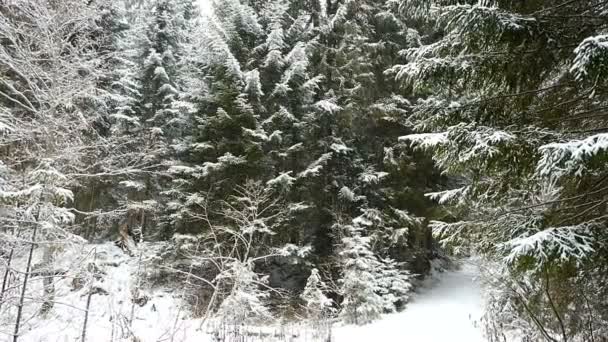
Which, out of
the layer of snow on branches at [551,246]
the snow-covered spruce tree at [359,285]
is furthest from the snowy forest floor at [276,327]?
the layer of snow on branches at [551,246]

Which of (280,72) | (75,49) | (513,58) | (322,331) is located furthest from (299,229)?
(513,58)

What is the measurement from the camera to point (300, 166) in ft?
43.3

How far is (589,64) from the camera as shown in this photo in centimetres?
343

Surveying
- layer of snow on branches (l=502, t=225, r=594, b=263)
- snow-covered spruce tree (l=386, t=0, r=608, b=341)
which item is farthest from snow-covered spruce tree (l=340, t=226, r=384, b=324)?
layer of snow on branches (l=502, t=225, r=594, b=263)

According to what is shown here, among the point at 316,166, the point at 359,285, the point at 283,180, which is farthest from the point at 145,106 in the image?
the point at 359,285

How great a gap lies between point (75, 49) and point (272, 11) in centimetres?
862

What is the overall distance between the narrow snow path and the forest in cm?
23

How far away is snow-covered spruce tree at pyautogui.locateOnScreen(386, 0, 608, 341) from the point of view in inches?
169

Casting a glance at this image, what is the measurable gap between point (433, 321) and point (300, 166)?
5.79 metres

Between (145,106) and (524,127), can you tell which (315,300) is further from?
(145,106)

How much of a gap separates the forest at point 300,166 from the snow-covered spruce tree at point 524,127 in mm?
29

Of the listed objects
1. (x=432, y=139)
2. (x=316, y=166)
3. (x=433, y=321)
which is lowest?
(x=433, y=321)

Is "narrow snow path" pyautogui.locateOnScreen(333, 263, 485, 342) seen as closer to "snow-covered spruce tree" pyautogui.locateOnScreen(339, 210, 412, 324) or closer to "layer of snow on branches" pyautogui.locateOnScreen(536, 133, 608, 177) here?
"snow-covered spruce tree" pyautogui.locateOnScreen(339, 210, 412, 324)

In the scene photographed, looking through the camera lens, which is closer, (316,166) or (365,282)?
(365,282)
